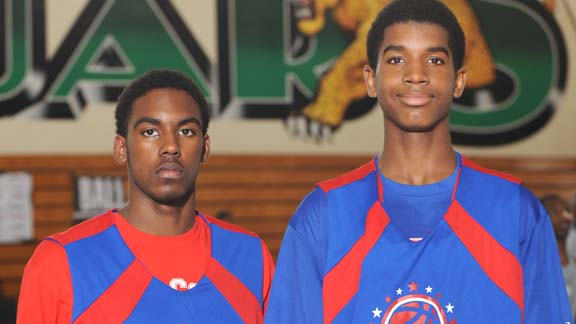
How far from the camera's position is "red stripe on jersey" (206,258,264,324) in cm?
255

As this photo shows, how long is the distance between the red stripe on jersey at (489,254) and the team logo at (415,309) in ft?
0.43

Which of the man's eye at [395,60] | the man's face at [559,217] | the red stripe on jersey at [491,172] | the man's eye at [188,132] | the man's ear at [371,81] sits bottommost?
the man's face at [559,217]

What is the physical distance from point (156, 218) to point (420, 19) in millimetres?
959

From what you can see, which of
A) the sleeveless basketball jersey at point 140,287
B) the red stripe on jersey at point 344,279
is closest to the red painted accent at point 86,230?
the sleeveless basketball jersey at point 140,287

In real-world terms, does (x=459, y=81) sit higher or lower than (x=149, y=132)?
higher

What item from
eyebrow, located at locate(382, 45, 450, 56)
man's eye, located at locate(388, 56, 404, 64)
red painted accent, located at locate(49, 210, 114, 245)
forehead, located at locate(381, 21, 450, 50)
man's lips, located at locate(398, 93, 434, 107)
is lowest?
red painted accent, located at locate(49, 210, 114, 245)

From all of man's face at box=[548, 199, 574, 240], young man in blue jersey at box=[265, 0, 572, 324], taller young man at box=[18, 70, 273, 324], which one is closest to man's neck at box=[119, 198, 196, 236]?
taller young man at box=[18, 70, 273, 324]

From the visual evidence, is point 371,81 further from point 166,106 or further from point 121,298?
point 121,298

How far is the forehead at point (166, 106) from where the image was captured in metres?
2.53

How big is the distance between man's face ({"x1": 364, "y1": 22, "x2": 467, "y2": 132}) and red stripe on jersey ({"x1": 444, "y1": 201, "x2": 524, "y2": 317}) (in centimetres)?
24

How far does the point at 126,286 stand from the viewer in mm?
2457

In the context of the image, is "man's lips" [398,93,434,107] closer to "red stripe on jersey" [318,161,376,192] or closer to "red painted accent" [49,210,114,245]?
"red stripe on jersey" [318,161,376,192]

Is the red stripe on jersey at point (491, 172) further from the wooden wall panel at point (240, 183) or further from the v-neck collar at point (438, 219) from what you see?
the wooden wall panel at point (240, 183)

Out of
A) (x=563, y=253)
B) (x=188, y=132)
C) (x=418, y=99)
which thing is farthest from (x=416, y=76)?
(x=563, y=253)
